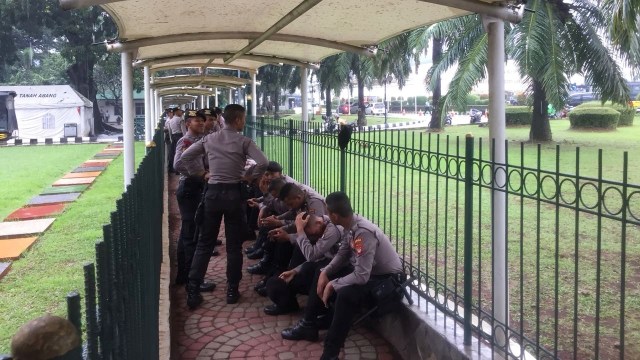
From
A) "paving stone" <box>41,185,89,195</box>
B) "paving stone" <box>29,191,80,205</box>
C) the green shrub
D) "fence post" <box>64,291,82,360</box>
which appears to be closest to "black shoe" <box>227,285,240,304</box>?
"fence post" <box>64,291,82,360</box>

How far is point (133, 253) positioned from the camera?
2797 mm

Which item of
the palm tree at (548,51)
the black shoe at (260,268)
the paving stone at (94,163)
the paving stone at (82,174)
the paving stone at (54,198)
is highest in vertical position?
the palm tree at (548,51)

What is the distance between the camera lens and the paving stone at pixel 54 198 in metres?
11.2

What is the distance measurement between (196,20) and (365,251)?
8.64ft

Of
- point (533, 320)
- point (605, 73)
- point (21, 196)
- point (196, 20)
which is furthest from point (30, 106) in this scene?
point (533, 320)

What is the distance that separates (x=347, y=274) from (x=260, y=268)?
1.93m

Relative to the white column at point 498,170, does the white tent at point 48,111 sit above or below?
above

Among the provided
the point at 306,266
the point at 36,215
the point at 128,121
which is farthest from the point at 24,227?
the point at 306,266

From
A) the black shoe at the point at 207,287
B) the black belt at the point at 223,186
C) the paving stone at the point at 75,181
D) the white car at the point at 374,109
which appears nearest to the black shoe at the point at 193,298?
the black shoe at the point at 207,287

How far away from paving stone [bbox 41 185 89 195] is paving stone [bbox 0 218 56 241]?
339cm

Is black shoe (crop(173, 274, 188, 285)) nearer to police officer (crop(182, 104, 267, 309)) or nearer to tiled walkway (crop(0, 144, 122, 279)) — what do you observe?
police officer (crop(182, 104, 267, 309))

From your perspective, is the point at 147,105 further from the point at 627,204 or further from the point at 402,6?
the point at 627,204

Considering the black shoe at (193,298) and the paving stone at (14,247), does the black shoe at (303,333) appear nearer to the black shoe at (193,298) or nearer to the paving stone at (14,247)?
the black shoe at (193,298)

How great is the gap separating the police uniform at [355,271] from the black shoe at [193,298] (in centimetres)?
150
